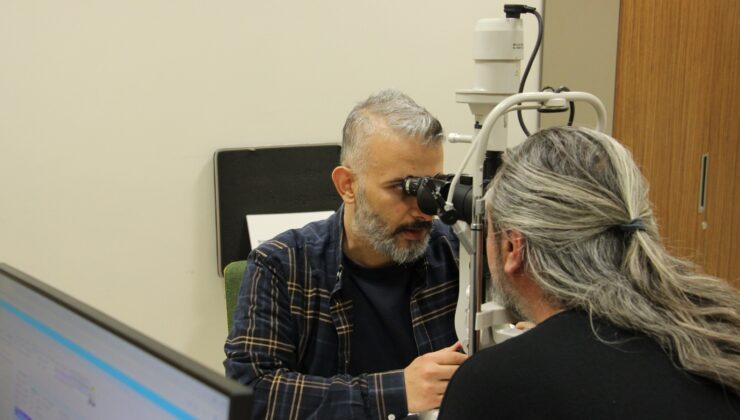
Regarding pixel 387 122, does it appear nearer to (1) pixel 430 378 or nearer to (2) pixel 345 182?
(2) pixel 345 182

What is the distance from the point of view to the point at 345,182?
1.67 m

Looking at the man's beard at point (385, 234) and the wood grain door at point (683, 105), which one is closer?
the man's beard at point (385, 234)

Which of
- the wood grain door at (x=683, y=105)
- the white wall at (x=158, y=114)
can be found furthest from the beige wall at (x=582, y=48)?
the white wall at (x=158, y=114)

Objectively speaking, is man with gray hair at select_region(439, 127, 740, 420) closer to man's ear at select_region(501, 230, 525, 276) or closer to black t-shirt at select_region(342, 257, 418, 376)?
man's ear at select_region(501, 230, 525, 276)

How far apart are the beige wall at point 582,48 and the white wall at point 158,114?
49 cm

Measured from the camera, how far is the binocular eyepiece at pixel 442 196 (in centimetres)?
126

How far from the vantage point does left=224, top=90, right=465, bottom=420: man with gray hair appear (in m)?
1.54

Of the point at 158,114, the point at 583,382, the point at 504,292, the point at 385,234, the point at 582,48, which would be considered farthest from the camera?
the point at 582,48

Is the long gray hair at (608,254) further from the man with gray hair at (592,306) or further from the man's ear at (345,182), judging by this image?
the man's ear at (345,182)

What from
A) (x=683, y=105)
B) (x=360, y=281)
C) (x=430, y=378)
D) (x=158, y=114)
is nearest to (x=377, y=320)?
(x=360, y=281)

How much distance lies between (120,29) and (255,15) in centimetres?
41

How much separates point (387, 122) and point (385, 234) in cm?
23

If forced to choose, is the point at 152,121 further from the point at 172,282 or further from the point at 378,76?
the point at 378,76

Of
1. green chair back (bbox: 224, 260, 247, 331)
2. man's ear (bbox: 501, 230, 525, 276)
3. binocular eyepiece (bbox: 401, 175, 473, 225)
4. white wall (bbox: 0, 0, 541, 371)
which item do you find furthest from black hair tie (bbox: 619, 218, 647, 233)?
white wall (bbox: 0, 0, 541, 371)
